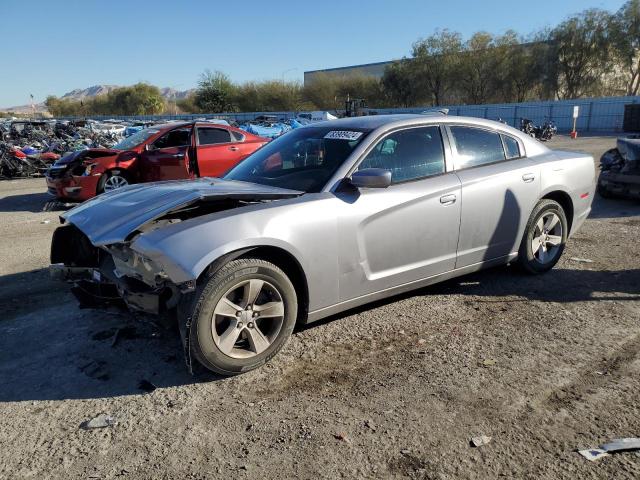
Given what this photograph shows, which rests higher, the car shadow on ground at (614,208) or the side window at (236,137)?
the side window at (236,137)

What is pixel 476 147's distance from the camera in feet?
15.2

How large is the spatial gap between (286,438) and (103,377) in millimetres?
1424

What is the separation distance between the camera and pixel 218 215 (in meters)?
3.26

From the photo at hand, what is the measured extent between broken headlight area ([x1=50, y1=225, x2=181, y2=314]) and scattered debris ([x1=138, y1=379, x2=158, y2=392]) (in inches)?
19.0

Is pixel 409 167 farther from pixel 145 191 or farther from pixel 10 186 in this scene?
pixel 10 186

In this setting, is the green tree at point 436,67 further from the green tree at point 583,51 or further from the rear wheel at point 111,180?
the rear wheel at point 111,180

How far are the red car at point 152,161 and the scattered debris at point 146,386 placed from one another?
710 centimetres

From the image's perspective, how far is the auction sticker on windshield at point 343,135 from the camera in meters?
4.05

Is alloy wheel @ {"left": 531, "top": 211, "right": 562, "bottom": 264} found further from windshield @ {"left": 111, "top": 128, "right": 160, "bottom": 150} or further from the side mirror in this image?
windshield @ {"left": 111, "top": 128, "right": 160, "bottom": 150}

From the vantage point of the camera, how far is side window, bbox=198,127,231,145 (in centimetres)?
1018

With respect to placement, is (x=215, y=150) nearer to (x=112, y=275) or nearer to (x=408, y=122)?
Answer: (x=408, y=122)

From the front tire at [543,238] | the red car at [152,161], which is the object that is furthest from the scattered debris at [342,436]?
the red car at [152,161]

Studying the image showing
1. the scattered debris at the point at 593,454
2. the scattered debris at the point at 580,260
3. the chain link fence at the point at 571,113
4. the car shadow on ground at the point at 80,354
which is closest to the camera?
the scattered debris at the point at 593,454

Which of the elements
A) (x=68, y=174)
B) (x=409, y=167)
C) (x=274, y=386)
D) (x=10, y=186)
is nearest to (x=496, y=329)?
(x=409, y=167)
